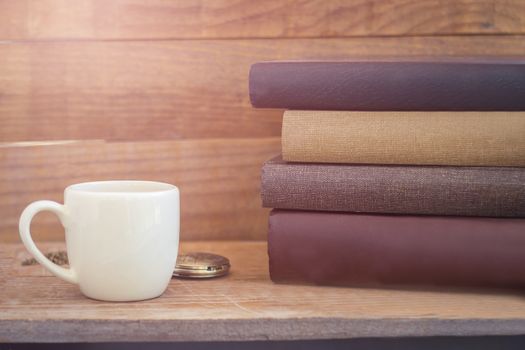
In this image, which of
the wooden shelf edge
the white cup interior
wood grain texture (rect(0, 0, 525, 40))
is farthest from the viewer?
wood grain texture (rect(0, 0, 525, 40))

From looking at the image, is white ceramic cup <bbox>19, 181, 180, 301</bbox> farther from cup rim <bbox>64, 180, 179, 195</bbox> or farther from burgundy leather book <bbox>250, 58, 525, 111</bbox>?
burgundy leather book <bbox>250, 58, 525, 111</bbox>

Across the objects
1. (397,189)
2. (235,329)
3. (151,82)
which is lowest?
(235,329)

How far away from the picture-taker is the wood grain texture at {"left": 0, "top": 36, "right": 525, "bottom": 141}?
82 centimetres

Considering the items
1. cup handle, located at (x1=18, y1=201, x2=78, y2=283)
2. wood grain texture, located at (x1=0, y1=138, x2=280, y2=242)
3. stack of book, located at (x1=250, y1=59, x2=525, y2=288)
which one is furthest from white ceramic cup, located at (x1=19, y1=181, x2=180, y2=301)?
wood grain texture, located at (x1=0, y1=138, x2=280, y2=242)

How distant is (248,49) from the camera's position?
0.83 meters

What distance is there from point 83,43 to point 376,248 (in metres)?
0.47

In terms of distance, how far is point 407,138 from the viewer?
63 centimetres

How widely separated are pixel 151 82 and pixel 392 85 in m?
0.34

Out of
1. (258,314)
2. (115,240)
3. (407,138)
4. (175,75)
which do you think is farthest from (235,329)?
(175,75)

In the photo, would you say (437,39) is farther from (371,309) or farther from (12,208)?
(12,208)

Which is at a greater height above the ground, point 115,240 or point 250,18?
point 250,18

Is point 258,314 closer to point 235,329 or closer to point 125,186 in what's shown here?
point 235,329

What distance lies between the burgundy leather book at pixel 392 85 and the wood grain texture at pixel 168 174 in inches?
7.9

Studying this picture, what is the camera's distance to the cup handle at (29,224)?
22.8 inches
